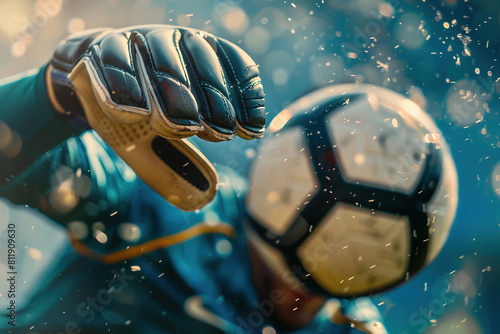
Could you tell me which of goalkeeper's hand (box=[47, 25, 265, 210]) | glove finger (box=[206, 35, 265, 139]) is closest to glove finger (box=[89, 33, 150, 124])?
goalkeeper's hand (box=[47, 25, 265, 210])

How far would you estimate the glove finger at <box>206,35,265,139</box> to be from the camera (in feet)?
1.57

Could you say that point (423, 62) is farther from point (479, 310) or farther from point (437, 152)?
point (479, 310)

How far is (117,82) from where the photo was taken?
390 millimetres

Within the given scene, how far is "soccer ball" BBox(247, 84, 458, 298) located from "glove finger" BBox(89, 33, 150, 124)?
191mm

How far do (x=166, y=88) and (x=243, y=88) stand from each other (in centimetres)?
11

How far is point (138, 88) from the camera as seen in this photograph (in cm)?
39

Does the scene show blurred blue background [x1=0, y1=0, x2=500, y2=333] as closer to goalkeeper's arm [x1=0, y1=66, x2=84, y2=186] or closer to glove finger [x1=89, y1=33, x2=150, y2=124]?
goalkeeper's arm [x1=0, y1=66, x2=84, y2=186]

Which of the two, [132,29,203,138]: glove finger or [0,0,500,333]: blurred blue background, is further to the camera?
[0,0,500,333]: blurred blue background

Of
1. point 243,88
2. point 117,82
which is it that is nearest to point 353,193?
point 243,88

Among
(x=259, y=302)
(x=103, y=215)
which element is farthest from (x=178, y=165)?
(x=259, y=302)

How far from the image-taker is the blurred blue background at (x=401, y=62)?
0.56 metres

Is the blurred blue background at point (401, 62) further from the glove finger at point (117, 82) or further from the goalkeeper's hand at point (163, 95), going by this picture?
the glove finger at point (117, 82)

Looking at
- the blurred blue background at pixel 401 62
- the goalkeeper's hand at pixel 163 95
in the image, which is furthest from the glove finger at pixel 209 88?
the blurred blue background at pixel 401 62

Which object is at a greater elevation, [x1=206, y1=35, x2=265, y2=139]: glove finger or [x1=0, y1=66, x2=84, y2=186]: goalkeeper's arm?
[x1=206, y1=35, x2=265, y2=139]: glove finger
